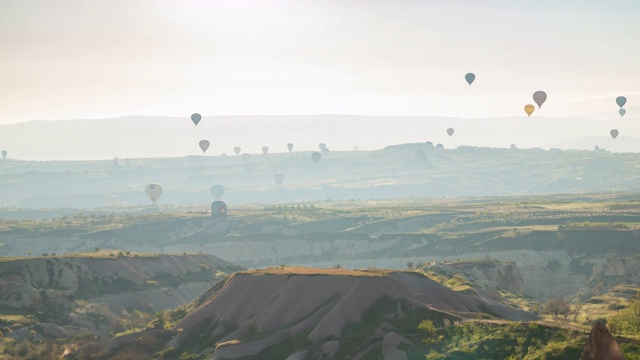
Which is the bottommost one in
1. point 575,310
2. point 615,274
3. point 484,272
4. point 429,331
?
point 615,274

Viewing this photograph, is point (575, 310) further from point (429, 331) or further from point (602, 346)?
point (602, 346)

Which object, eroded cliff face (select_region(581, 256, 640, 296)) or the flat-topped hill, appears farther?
eroded cliff face (select_region(581, 256, 640, 296))

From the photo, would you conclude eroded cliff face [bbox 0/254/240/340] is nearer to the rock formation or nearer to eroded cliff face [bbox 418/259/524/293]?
eroded cliff face [bbox 418/259/524/293]

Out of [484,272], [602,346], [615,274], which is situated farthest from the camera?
[615,274]

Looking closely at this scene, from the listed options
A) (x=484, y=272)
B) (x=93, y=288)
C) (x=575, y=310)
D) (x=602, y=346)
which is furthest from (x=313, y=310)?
(x=484, y=272)

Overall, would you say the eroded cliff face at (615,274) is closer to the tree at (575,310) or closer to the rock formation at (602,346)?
the tree at (575,310)

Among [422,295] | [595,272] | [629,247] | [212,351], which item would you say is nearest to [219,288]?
[212,351]

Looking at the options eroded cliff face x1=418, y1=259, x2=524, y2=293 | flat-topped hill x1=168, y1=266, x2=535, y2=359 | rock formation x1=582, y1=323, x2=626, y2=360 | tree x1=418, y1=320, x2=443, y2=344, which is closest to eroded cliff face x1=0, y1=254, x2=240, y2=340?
flat-topped hill x1=168, y1=266, x2=535, y2=359

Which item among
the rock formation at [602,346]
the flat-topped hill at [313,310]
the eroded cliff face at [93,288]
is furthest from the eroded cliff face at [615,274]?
the rock formation at [602,346]

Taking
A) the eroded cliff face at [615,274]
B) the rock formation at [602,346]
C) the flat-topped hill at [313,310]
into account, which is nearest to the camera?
the rock formation at [602,346]
